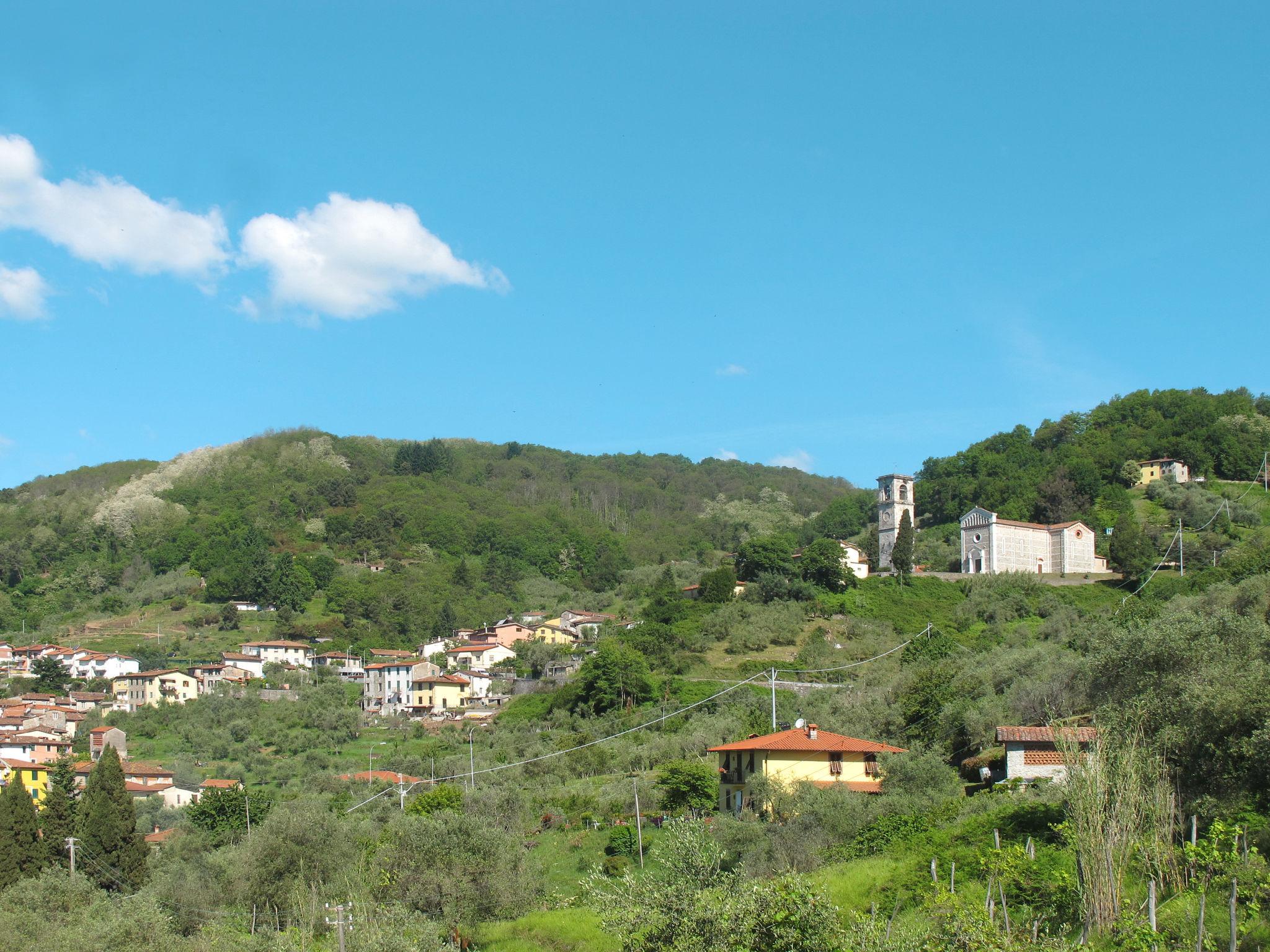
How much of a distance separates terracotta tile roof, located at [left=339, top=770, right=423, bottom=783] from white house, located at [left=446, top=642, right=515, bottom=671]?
91.3ft

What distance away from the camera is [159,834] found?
140 feet

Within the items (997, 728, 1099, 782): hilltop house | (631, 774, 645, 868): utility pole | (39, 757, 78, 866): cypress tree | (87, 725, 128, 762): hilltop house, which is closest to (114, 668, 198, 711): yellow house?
(87, 725, 128, 762): hilltop house

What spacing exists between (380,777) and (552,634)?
113ft

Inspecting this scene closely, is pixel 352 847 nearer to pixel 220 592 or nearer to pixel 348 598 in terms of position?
pixel 348 598

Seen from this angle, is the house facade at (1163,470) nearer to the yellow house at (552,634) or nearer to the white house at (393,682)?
the yellow house at (552,634)

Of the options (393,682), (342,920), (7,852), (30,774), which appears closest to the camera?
(342,920)

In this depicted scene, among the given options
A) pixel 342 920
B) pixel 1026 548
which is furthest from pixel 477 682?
pixel 342 920

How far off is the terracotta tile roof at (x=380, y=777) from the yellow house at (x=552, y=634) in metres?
31.0

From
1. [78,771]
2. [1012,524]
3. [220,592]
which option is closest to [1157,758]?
[78,771]

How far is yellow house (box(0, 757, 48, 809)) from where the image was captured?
52.3m

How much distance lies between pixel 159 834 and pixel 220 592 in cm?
5770

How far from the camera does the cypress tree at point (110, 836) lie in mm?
34781

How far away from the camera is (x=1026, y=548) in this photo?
73.8 metres

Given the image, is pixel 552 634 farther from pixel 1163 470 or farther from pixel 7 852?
pixel 7 852
